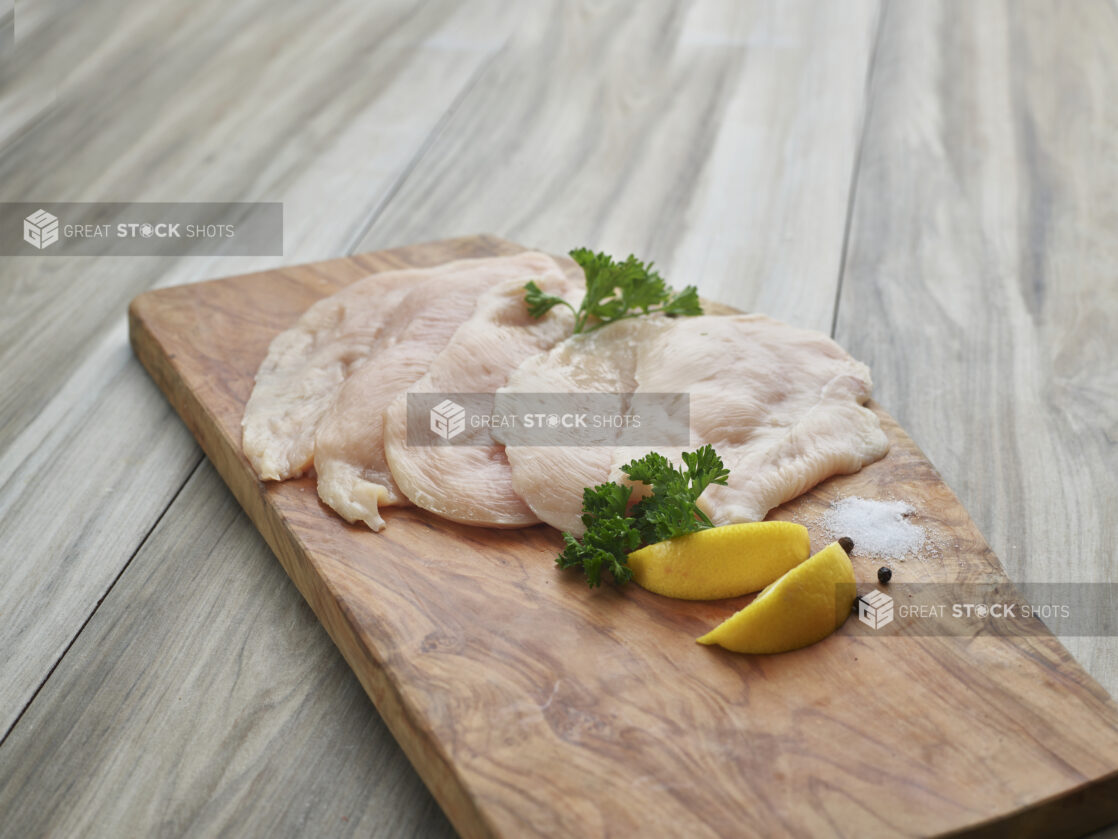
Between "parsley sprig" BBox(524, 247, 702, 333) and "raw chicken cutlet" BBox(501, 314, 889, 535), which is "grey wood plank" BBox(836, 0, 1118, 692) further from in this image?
"parsley sprig" BBox(524, 247, 702, 333)

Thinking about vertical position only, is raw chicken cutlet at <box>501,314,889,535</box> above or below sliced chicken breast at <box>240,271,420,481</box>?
above

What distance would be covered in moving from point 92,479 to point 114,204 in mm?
1613

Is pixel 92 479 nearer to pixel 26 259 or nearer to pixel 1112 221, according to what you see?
pixel 26 259

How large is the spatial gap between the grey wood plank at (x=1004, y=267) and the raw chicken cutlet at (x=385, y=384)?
1.06 meters

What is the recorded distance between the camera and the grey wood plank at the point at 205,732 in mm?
1585

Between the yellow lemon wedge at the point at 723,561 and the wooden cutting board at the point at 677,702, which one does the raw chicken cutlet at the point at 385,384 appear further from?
the yellow lemon wedge at the point at 723,561

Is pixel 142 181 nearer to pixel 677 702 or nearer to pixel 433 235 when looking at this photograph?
pixel 433 235

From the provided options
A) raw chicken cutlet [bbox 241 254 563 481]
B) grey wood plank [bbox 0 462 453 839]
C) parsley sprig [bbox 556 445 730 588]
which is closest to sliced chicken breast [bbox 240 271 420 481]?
raw chicken cutlet [bbox 241 254 563 481]

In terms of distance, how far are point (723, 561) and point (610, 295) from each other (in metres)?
0.87

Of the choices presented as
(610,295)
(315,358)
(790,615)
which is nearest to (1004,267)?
(610,295)

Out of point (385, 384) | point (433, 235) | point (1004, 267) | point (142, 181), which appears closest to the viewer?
point (385, 384)

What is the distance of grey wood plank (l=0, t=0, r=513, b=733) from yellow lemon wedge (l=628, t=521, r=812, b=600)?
113cm

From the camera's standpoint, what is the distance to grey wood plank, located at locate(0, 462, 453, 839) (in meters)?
1.58

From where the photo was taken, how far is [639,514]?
190cm
